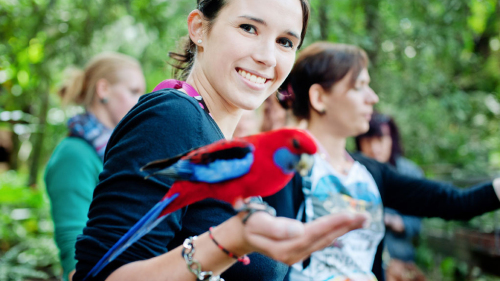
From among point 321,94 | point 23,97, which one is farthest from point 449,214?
point 23,97

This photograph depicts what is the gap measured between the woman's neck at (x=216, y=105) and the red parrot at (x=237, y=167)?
0.43 m

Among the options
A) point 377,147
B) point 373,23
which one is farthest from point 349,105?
point 373,23

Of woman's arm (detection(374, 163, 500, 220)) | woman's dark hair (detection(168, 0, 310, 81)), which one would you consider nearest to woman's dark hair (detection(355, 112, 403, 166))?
woman's arm (detection(374, 163, 500, 220))

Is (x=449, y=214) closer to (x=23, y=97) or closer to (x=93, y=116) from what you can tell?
(x=93, y=116)

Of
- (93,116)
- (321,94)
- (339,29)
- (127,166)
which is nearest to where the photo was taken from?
(127,166)

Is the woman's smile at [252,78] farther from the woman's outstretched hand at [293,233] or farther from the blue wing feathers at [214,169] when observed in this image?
the woman's outstretched hand at [293,233]

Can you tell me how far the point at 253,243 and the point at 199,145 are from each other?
1.20 feet

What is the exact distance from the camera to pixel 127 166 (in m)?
0.99

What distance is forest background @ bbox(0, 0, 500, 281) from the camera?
4.71 m

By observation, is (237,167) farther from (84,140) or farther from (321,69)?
(84,140)

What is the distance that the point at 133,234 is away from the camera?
90cm

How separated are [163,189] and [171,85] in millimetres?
402

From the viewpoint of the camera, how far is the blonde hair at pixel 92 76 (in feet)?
9.86

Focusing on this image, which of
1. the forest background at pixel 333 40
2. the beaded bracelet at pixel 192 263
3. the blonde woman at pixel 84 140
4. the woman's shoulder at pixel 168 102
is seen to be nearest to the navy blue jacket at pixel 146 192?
the woman's shoulder at pixel 168 102
